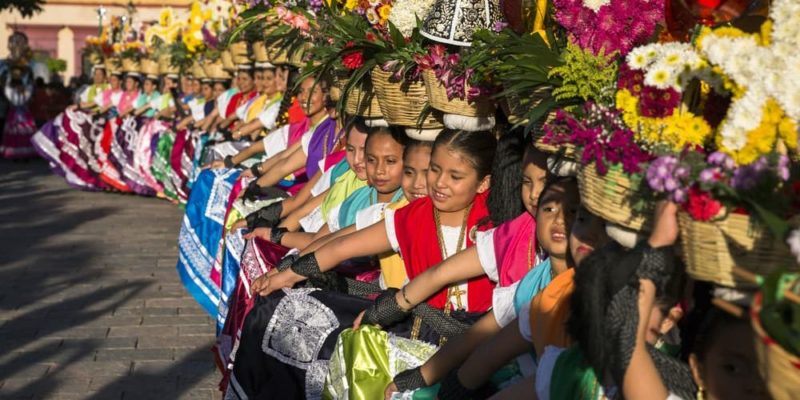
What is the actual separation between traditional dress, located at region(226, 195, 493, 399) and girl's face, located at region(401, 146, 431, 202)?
205 mm

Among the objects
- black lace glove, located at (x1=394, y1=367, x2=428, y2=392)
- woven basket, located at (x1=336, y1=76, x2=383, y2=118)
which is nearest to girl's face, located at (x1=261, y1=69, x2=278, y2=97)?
woven basket, located at (x1=336, y1=76, x2=383, y2=118)

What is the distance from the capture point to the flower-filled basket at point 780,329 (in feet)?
7.42

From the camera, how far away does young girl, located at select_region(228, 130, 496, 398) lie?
186 inches

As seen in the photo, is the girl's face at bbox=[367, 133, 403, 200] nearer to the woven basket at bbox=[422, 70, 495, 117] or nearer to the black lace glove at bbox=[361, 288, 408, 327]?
the woven basket at bbox=[422, 70, 495, 117]

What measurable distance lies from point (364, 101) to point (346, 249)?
2.92 ft

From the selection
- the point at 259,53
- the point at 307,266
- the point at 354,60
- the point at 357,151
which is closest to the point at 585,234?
the point at 307,266

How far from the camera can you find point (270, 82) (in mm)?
11359

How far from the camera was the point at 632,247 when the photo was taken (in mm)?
2887

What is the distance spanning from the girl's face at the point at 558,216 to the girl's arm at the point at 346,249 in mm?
1356

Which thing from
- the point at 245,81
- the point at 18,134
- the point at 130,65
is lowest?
the point at 18,134

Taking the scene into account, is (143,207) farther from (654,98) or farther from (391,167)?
(654,98)

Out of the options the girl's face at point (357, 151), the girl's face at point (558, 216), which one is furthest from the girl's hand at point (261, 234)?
the girl's face at point (558, 216)

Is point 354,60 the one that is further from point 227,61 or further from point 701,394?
point 227,61

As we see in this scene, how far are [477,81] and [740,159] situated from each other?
5.92ft
